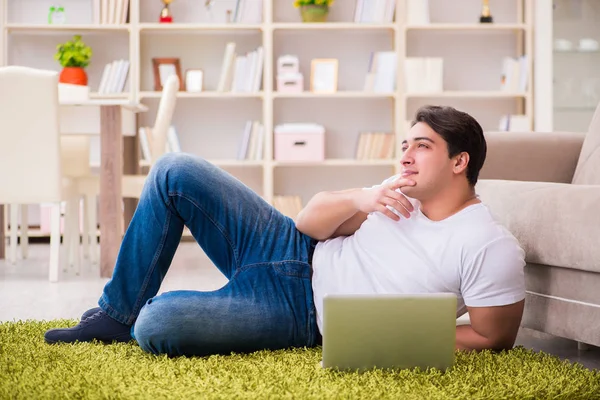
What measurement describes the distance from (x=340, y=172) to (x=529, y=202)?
3575mm

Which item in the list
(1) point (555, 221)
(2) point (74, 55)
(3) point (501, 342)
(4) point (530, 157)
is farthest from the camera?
(2) point (74, 55)

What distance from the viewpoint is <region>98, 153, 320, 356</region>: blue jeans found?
1.63m

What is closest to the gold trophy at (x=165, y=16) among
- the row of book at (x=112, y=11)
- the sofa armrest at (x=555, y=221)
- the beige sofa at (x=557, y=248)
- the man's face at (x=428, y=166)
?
the row of book at (x=112, y=11)

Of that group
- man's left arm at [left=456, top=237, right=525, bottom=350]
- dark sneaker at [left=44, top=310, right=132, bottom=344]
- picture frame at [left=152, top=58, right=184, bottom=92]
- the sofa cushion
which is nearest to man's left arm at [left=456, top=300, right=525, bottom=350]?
man's left arm at [left=456, top=237, right=525, bottom=350]

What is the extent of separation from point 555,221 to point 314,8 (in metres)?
3.61

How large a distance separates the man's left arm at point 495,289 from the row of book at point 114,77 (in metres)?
3.95

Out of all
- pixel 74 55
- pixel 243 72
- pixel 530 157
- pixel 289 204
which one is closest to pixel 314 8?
pixel 243 72

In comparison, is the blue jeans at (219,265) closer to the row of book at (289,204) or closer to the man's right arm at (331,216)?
the man's right arm at (331,216)

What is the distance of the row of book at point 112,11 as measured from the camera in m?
5.08

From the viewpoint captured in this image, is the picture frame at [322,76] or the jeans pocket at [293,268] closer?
the jeans pocket at [293,268]

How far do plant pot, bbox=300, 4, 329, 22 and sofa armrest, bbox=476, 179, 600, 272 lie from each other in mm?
3385

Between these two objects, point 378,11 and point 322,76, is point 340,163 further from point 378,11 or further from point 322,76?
point 378,11

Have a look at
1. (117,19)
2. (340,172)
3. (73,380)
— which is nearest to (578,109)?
(340,172)

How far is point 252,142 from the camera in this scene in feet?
17.1
